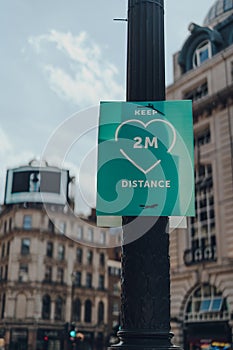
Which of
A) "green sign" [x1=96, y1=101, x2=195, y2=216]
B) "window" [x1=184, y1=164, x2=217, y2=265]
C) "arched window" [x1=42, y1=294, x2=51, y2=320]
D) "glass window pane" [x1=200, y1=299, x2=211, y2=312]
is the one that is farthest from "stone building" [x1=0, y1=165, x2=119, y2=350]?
"green sign" [x1=96, y1=101, x2=195, y2=216]

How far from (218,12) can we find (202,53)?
615cm

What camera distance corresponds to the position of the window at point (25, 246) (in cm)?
6234

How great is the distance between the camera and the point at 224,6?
4094cm

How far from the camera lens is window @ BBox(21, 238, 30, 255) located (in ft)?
205

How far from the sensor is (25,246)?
206 ft

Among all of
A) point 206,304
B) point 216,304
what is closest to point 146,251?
point 216,304

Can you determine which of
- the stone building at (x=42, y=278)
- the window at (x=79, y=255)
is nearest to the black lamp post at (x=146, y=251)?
the stone building at (x=42, y=278)

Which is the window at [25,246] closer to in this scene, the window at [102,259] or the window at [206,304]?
the window at [102,259]

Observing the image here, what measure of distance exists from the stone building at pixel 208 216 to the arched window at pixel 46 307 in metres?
31.4

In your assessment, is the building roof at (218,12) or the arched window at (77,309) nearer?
the building roof at (218,12)

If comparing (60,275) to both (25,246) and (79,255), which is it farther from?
(25,246)

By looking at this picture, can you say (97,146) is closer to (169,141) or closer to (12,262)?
(169,141)

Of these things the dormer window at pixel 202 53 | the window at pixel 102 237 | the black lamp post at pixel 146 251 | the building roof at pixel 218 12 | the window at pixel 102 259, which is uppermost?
the building roof at pixel 218 12

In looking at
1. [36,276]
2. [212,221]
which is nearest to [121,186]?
[212,221]
